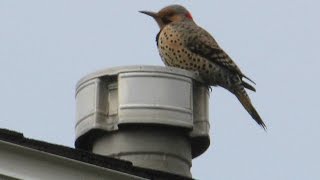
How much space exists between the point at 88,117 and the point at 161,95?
0.50 meters

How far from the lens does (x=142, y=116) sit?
22.2ft

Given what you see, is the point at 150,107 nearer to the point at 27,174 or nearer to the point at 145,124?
the point at 145,124

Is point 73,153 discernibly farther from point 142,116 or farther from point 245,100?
point 245,100

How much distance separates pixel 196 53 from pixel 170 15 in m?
0.72

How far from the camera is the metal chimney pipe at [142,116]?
266 inches

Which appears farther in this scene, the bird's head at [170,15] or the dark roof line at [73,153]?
the bird's head at [170,15]

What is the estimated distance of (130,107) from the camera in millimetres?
6754

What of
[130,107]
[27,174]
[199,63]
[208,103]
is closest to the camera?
[27,174]

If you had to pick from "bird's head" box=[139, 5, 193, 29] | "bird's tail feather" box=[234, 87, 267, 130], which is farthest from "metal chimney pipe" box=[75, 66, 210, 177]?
"bird's head" box=[139, 5, 193, 29]

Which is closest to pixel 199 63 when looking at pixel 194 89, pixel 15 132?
pixel 194 89

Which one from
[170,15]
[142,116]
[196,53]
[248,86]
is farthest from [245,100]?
[142,116]

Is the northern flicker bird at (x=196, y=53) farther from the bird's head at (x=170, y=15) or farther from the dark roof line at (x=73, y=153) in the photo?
the dark roof line at (x=73, y=153)

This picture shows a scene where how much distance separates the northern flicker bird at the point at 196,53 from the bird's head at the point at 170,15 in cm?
3

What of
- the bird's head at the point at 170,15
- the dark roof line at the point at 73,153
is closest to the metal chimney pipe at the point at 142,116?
the dark roof line at the point at 73,153
